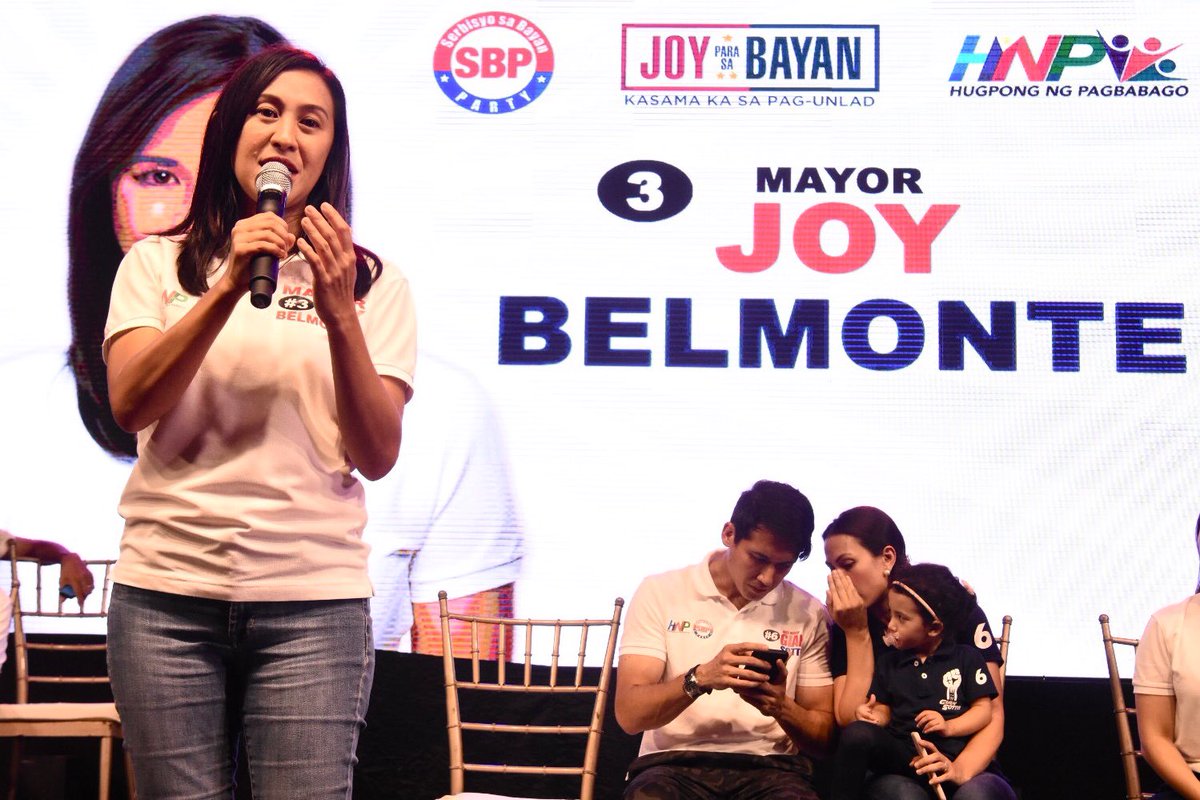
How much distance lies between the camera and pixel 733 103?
335 centimetres

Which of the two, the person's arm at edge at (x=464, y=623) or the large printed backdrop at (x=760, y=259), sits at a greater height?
the large printed backdrop at (x=760, y=259)

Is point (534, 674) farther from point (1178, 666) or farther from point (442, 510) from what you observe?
point (1178, 666)

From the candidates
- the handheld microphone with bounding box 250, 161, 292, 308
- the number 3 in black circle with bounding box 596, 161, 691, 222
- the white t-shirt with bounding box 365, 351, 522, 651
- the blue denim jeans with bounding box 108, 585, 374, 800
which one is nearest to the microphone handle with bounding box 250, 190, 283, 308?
the handheld microphone with bounding box 250, 161, 292, 308

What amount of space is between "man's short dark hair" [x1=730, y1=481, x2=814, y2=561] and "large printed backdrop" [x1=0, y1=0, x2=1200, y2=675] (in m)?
0.52

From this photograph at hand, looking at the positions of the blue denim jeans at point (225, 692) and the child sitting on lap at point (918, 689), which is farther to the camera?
the child sitting on lap at point (918, 689)

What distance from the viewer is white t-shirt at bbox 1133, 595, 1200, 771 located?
247 cm

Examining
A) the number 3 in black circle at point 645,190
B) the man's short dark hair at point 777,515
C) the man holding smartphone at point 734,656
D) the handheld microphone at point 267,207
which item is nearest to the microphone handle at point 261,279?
the handheld microphone at point 267,207

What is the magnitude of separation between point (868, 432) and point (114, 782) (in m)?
2.27

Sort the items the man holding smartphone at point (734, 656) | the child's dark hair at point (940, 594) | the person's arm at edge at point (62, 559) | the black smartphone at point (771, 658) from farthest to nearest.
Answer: the person's arm at edge at point (62, 559), the child's dark hair at point (940, 594), the man holding smartphone at point (734, 656), the black smartphone at point (771, 658)

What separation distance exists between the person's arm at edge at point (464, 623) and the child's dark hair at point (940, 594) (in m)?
1.10

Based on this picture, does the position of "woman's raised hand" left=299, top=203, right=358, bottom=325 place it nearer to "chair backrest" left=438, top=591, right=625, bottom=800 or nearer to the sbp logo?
"chair backrest" left=438, top=591, right=625, bottom=800

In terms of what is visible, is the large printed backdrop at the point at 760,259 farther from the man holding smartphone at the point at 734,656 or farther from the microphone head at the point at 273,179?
the microphone head at the point at 273,179

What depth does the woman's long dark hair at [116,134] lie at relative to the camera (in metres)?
3.33

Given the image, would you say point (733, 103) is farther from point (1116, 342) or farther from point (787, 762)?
point (787, 762)
